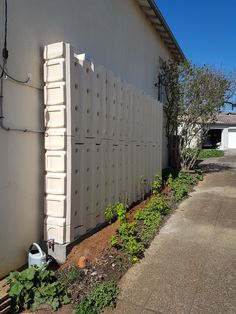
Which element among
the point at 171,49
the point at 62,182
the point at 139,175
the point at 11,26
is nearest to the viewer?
the point at 11,26

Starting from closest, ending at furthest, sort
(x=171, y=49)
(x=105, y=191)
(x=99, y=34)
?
1. (x=105, y=191)
2. (x=99, y=34)
3. (x=171, y=49)

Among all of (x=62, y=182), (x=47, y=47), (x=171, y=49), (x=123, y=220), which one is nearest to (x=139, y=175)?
Answer: (x=123, y=220)

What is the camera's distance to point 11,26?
3.90m

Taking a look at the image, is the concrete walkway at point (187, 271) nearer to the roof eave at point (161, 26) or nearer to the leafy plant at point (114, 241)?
the leafy plant at point (114, 241)

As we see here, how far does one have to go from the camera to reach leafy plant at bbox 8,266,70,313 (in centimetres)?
331

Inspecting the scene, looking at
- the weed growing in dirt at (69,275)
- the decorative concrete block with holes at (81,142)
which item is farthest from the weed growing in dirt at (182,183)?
the weed growing in dirt at (69,275)

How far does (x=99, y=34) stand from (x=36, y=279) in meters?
5.01

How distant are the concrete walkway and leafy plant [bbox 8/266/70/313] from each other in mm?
682

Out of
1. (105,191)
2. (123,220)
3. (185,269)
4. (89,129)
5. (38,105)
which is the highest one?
(38,105)

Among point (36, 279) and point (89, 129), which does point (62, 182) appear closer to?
point (89, 129)

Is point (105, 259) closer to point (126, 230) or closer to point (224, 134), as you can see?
point (126, 230)

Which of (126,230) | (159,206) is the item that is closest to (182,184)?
(159,206)

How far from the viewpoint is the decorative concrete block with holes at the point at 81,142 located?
14.1 feet

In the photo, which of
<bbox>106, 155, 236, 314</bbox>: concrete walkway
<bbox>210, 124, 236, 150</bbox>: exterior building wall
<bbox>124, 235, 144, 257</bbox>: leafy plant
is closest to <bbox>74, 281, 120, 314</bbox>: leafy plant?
<bbox>106, 155, 236, 314</bbox>: concrete walkway
